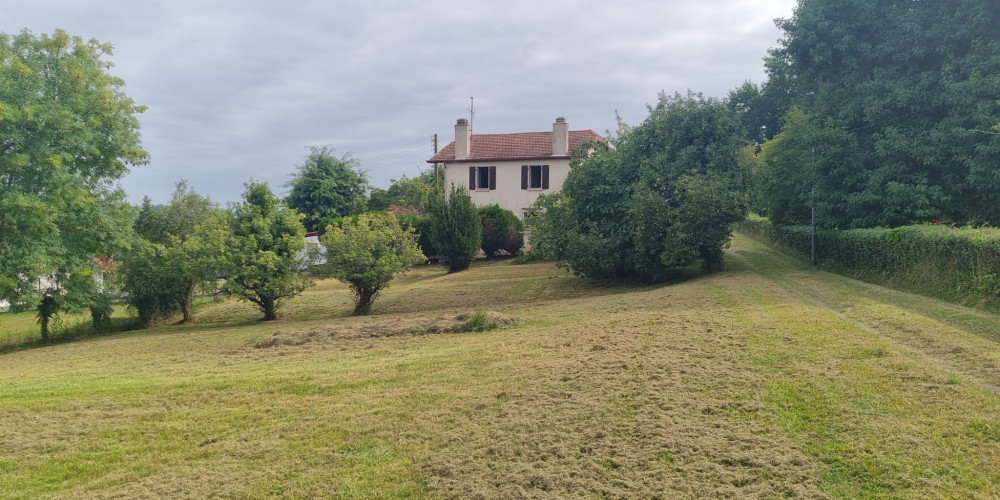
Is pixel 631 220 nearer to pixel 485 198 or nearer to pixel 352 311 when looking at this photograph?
pixel 352 311

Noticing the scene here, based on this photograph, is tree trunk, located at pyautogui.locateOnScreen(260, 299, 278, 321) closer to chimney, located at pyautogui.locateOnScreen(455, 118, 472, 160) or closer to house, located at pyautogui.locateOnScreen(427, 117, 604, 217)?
house, located at pyautogui.locateOnScreen(427, 117, 604, 217)

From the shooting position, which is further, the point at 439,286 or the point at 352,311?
the point at 439,286

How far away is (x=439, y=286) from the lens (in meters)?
24.0

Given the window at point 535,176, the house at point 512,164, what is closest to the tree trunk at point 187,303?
the house at point 512,164

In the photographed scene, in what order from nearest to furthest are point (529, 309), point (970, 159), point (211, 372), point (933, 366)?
point (933, 366)
point (211, 372)
point (529, 309)
point (970, 159)

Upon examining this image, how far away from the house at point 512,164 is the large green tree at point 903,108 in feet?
56.4

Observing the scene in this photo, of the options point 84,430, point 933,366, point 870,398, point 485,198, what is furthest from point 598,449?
point 485,198

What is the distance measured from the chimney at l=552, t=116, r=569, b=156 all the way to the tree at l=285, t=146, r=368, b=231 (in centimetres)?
2086

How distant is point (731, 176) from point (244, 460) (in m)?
16.9

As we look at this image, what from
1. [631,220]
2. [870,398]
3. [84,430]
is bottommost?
[84,430]

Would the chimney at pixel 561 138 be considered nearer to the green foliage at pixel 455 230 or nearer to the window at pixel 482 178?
the window at pixel 482 178

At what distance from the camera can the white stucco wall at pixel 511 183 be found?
37.9 metres

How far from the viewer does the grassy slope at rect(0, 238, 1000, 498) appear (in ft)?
16.5

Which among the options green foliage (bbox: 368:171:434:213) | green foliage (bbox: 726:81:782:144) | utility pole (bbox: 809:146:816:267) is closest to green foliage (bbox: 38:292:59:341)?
utility pole (bbox: 809:146:816:267)
